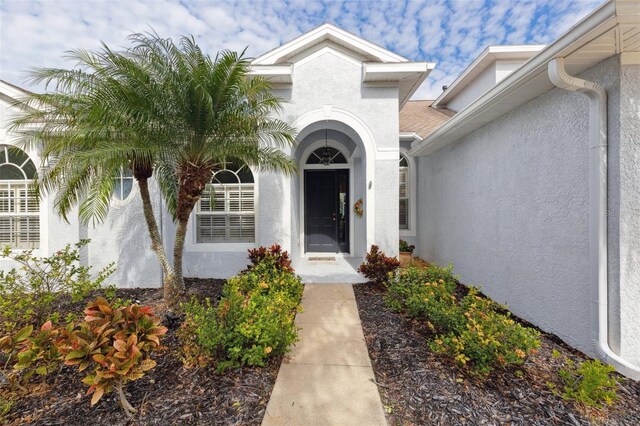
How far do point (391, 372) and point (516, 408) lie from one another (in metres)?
1.21

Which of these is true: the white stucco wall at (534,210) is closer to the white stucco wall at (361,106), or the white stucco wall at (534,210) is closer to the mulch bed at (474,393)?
the mulch bed at (474,393)

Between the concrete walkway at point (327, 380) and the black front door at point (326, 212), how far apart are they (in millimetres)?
4336

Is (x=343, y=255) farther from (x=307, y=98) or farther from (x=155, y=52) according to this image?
(x=155, y=52)

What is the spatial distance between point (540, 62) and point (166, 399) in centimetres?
579

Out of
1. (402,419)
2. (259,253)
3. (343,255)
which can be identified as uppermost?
(259,253)

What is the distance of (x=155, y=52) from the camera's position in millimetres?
4230

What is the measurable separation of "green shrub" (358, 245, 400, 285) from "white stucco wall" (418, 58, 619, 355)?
6.10ft

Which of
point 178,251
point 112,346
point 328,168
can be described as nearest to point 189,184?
point 178,251

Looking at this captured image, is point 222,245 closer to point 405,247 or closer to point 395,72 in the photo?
point 405,247

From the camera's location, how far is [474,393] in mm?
2695

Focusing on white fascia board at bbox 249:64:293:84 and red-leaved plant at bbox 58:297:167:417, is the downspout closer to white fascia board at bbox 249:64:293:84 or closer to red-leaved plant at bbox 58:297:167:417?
white fascia board at bbox 249:64:293:84

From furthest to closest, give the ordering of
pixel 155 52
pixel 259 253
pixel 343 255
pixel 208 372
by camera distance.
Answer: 1. pixel 343 255
2. pixel 259 253
3. pixel 155 52
4. pixel 208 372

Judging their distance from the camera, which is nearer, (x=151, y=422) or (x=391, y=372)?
(x=151, y=422)

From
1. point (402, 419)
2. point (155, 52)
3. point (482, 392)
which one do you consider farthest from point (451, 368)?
point (155, 52)
